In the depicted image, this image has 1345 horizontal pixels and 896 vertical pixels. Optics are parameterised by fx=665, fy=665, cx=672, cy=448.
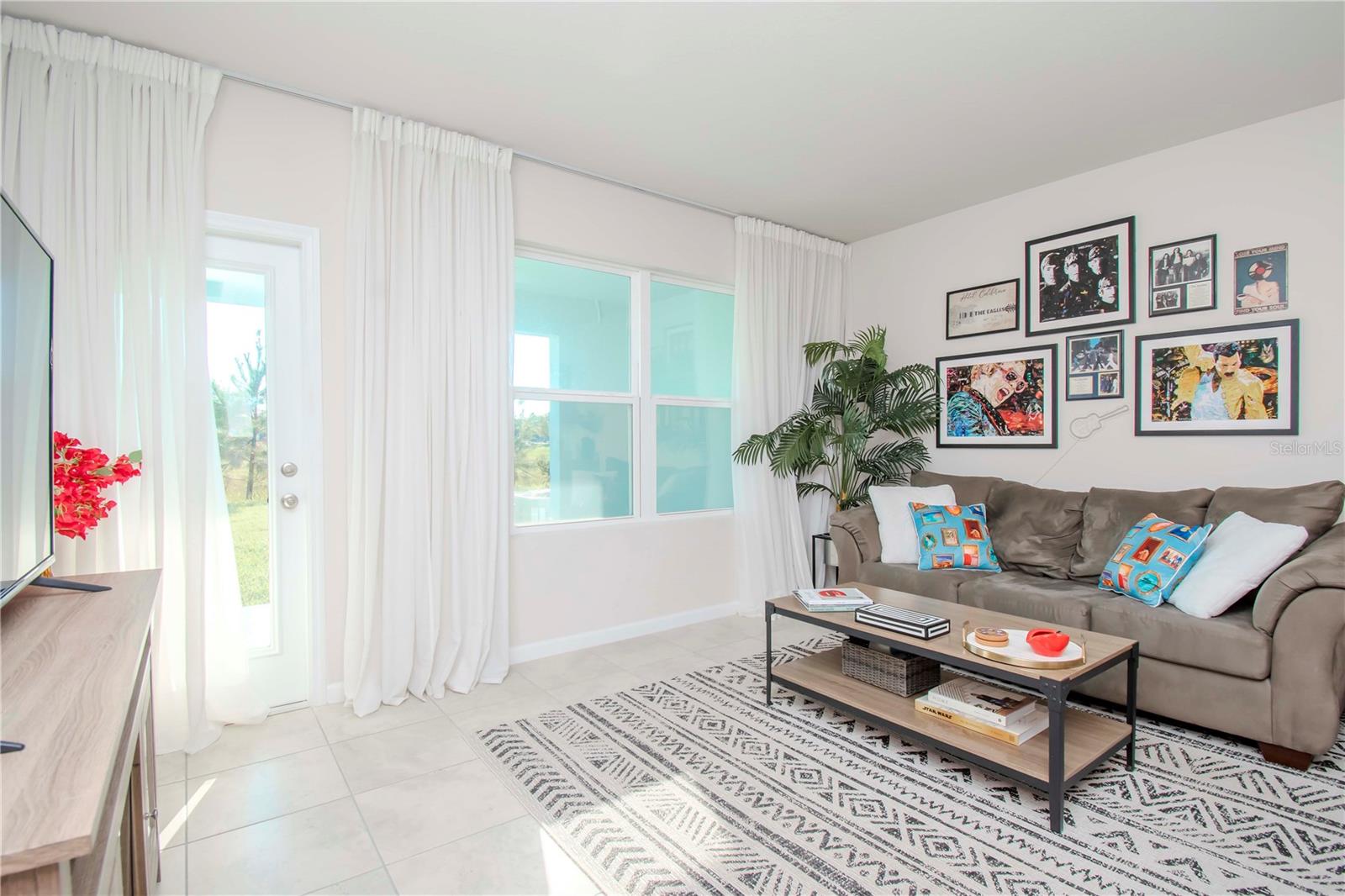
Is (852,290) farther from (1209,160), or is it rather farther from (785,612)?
(785,612)

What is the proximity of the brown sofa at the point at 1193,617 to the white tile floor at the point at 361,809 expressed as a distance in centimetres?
193

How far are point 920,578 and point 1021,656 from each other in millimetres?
1371

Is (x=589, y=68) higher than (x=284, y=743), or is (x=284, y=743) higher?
(x=589, y=68)

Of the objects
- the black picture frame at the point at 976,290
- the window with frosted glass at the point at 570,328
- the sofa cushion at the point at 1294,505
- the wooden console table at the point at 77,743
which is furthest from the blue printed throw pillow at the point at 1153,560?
the wooden console table at the point at 77,743

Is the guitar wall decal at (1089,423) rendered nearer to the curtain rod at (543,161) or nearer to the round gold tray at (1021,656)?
the round gold tray at (1021,656)

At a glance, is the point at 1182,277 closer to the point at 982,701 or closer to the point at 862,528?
the point at 862,528

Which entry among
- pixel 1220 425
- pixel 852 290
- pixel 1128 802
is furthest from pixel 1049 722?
pixel 852 290

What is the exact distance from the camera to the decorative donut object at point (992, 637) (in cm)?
218

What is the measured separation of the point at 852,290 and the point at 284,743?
4.43m

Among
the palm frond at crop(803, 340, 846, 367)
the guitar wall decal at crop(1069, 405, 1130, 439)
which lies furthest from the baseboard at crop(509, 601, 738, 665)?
the guitar wall decal at crop(1069, 405, 1130, 439)

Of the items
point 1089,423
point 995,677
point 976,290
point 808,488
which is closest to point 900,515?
point 808,488

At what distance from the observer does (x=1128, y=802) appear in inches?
81.5

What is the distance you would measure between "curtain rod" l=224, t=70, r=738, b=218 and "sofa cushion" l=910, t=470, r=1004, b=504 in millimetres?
Answer: 2116

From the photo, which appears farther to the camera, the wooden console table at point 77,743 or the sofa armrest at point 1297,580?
the sofa armrest at point 1297,580
